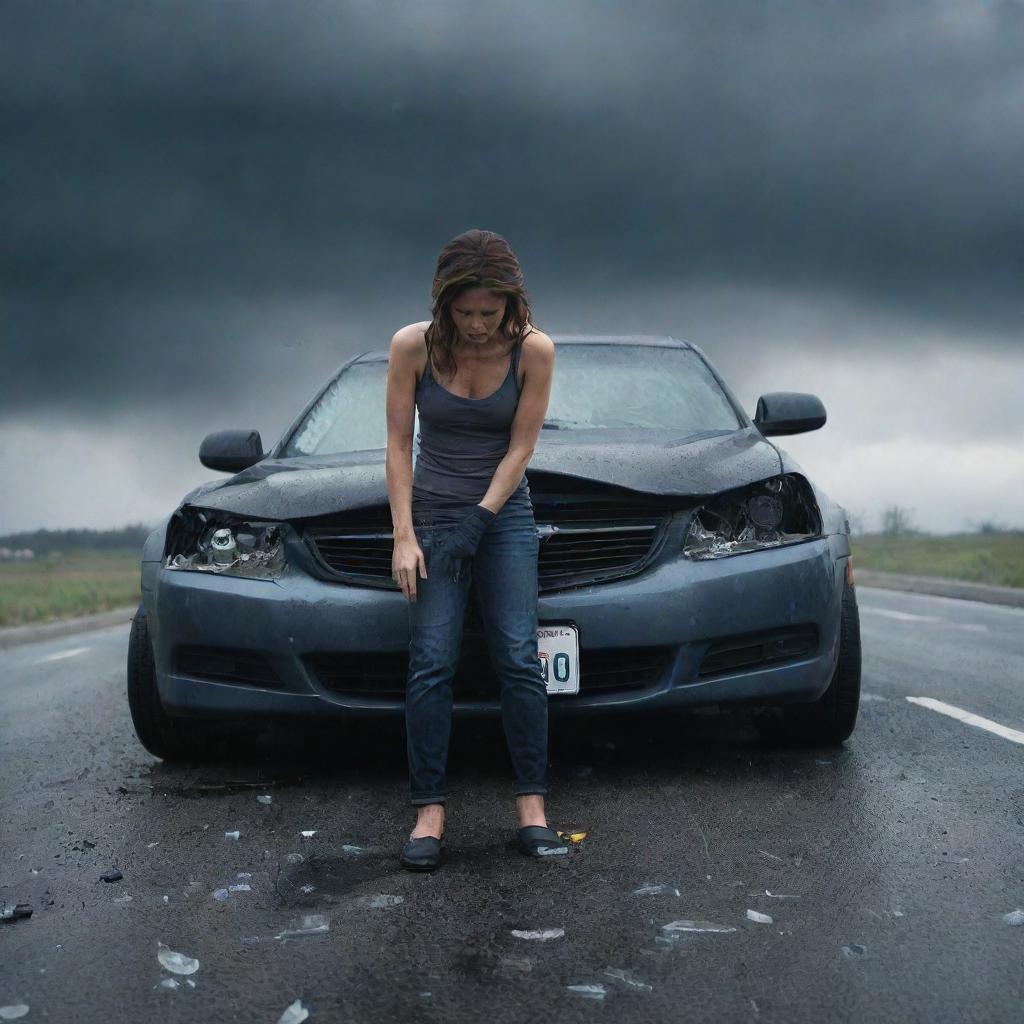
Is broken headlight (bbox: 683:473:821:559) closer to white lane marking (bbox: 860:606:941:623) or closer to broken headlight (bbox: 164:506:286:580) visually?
broken headlight (bbox: 164:506:286:580)

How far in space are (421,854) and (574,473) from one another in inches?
56.8

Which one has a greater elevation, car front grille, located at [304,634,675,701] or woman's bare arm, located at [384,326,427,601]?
woman's bare arm, located at [384,326,427,601]

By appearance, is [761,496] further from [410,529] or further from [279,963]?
[279,963]

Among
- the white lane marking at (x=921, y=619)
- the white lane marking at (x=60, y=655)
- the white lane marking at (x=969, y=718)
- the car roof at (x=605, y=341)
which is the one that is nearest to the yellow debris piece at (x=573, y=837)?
the white lane marking at (x=969, y=718)

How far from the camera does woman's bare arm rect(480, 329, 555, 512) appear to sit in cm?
400

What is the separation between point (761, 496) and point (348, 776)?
71.2 inches

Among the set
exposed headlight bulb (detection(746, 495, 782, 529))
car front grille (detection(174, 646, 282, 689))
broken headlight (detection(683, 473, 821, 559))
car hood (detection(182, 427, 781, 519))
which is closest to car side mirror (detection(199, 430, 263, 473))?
car hood (detection(182, 427, 781, 519))

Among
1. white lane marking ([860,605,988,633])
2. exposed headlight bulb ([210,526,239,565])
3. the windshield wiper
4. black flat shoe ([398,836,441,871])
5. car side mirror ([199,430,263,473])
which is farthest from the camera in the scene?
white lane marking ([860,605,988,633])

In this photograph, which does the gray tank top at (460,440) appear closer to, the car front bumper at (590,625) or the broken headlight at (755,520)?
the car front bumper at (590,625)

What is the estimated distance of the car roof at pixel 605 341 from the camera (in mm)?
6574

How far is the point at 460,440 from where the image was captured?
4078mm

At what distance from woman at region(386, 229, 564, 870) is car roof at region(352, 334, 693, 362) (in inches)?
99.9

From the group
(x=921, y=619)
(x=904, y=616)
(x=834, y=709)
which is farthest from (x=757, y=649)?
(x=904, y=616)

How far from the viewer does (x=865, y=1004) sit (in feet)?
8.61
